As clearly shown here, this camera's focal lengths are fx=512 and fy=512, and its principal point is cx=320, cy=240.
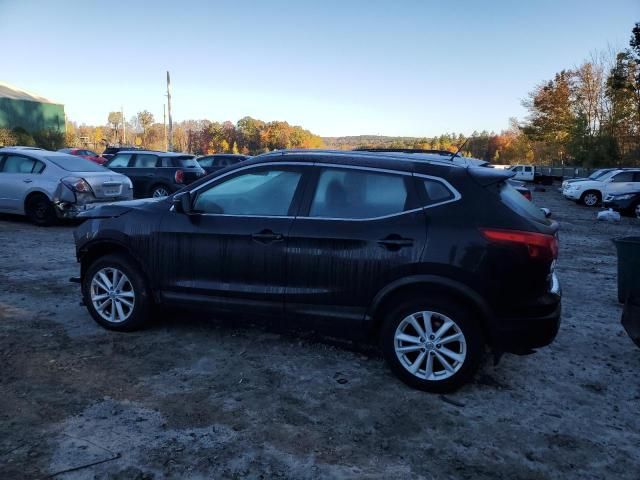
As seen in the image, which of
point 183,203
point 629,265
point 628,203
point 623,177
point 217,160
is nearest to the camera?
point 183,203

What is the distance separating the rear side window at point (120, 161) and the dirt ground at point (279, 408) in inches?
440

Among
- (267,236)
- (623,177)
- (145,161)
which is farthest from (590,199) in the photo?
(267,236)

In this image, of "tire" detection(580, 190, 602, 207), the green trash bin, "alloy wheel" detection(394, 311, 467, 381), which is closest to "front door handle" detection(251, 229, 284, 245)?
"alloy wheel" detection(394, 311, 467, 381)

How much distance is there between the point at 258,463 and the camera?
285cm

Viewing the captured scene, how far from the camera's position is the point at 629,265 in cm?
599

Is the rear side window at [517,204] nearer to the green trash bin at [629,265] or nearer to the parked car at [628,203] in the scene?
the green trash bin at [629,265]

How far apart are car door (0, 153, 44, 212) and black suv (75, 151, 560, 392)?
23.7 feet

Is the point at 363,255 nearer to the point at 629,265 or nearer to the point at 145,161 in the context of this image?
the point at 629,265

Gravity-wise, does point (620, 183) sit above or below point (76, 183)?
above

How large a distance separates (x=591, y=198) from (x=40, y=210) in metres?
20.8

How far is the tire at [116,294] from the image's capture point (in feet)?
15.3

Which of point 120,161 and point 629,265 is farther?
point 120,161

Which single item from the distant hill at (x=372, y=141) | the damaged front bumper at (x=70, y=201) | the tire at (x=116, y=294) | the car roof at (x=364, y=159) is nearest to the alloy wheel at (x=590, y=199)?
the distant hill at (x=372, y=141)

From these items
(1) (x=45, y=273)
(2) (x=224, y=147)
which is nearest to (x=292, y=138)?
(2) (x=224, y=147)
